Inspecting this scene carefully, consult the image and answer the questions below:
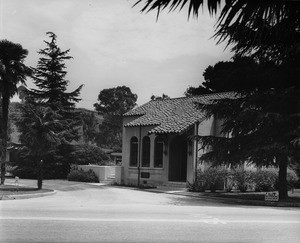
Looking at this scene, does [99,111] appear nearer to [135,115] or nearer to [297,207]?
[135,115]

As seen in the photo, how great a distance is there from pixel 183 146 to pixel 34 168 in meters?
13.1

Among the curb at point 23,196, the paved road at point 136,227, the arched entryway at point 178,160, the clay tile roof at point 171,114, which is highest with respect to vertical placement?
the clay tile roof at point 171,114

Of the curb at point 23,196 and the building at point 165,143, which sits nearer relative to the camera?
the curb at point 23,196

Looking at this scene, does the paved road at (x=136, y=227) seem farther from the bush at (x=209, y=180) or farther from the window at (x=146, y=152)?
the window at (x=146, y=152)

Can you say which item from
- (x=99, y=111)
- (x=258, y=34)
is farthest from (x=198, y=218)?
(x=99, y=111)

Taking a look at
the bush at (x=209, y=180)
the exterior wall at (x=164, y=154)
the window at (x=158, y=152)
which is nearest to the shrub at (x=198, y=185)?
the bush at (x=209, y=180)

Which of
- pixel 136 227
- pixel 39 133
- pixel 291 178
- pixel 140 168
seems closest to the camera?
pixel 136 227

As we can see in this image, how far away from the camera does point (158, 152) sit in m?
30.6

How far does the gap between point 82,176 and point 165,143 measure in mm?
7426

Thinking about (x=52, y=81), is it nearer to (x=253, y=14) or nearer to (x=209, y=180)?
(x=209, y=180)

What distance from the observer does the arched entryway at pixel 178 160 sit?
98.4 ft

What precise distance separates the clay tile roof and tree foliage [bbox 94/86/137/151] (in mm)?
36995

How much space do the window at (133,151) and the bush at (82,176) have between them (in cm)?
315

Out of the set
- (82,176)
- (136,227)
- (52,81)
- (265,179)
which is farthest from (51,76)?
(136,227)
